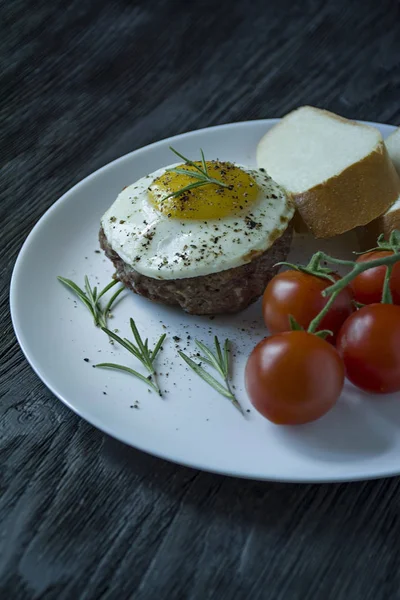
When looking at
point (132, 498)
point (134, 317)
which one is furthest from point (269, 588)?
point (134, 317)

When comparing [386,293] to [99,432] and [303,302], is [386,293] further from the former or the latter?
[99,432]

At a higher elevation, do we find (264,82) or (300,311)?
(300,311)

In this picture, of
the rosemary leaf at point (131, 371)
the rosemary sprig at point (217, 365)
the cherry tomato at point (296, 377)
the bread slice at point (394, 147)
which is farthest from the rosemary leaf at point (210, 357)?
the bread slice at point (394, 147)

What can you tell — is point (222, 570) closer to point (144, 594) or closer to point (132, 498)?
point (144, 594)

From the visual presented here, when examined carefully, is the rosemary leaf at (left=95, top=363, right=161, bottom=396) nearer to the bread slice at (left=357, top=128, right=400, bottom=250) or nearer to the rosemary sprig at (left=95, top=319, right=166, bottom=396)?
the rosemary sprig at (left=95, top=319, right=166, bottom=396)

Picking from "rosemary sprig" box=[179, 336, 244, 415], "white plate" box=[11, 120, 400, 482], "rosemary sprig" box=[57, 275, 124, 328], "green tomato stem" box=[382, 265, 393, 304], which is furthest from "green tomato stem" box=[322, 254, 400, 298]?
"rosemary sprig" box=[57, 275, 124, 328]

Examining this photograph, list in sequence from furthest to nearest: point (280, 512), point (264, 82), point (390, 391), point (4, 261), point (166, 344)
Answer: point (264, 82), point (4, 261), point (166, 344), point (390, 391), point (280, 512)

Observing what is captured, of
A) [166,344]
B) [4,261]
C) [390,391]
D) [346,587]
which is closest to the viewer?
[346,587]
